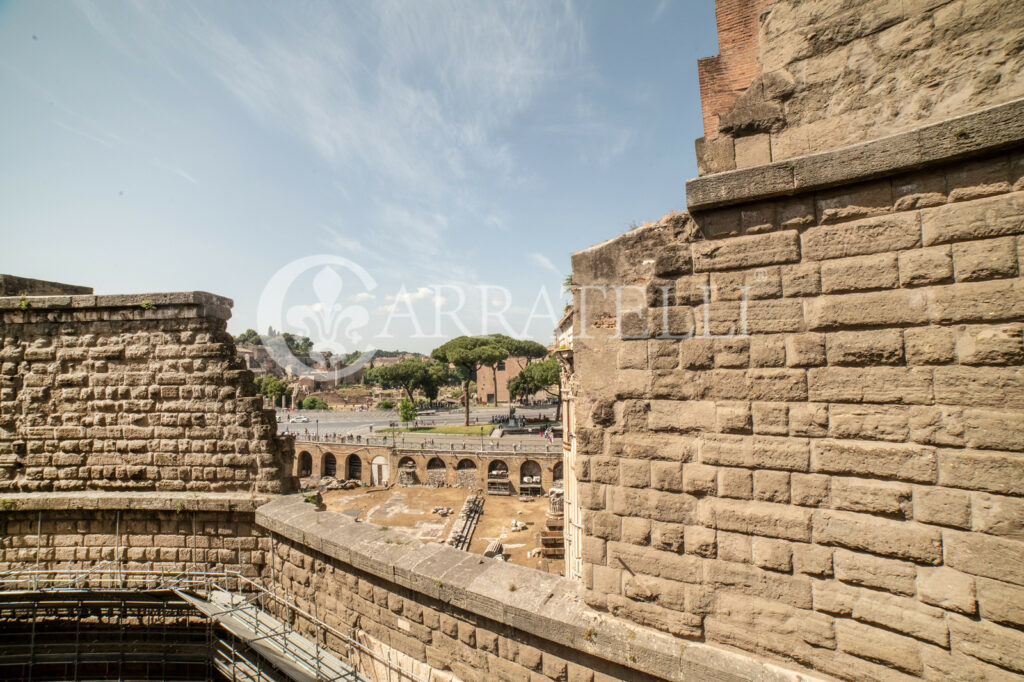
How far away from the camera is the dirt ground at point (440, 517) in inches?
866

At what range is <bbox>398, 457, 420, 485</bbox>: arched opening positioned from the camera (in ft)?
117

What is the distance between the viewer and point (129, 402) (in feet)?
19.9

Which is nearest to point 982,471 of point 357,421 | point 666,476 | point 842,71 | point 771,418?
point 771,418

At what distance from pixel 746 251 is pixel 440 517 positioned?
26574 millimetres

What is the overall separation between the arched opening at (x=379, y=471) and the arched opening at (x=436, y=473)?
164 inches

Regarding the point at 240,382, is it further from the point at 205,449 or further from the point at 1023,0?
the point at 1023,0

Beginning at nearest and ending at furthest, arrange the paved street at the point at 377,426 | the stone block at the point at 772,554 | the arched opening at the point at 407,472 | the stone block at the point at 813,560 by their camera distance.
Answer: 1. the stone block at the point at 813,560
2. the stone block at the point at 772,554
3. the arched opening at the point at 407,472
4. the paved street at the point at 377,426

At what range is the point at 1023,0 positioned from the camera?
2.40 m

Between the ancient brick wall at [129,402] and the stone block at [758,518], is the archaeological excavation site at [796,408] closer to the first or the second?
the stone block at [758,518]

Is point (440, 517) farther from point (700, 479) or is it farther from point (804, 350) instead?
point (804, 350)

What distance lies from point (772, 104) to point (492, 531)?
24.5 m

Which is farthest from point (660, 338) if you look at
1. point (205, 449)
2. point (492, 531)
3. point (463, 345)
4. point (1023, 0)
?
point (463, 345)

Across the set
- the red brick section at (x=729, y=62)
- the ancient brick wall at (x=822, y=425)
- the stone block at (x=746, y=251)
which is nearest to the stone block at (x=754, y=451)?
the ancient brick wall at (x=822, y=425)

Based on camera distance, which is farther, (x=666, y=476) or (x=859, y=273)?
(x=666, y=476)
